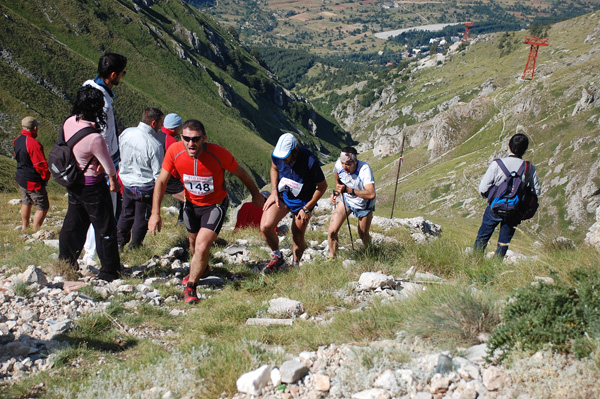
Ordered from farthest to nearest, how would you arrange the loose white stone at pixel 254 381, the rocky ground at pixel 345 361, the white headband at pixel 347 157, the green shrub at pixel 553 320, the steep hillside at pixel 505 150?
the steep hillside at pixel 505 150, the white headband at pixel 347 157, the loose white stone at pixel 254 381, the green shrub at pixel 553 320, the rocky ground at pixel 345 361

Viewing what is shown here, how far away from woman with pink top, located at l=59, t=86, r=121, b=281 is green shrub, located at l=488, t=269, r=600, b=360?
16.7 ft

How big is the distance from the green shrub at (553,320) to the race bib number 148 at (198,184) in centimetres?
399

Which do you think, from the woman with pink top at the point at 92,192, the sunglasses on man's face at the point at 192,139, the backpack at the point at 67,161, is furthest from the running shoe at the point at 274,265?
the backpack at the point at 67,161

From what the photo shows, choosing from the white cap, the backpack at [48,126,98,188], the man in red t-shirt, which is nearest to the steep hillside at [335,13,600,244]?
the white cap

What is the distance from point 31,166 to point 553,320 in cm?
974

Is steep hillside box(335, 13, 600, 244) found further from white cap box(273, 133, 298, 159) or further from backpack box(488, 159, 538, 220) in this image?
white cap box(273, 133, 298, 159)

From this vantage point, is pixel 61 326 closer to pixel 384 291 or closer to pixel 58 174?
pixel 58 174

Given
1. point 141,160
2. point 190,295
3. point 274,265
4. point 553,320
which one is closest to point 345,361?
point 553,320

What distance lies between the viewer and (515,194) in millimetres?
6664

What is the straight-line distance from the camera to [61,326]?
470cm

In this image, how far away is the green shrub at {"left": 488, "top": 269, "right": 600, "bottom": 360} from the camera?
11.1 feet

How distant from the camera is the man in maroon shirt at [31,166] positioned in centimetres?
900

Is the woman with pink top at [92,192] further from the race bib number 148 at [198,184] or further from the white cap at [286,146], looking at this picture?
the white cap at [286,146]

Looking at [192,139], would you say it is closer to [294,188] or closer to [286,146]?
[286,146]
